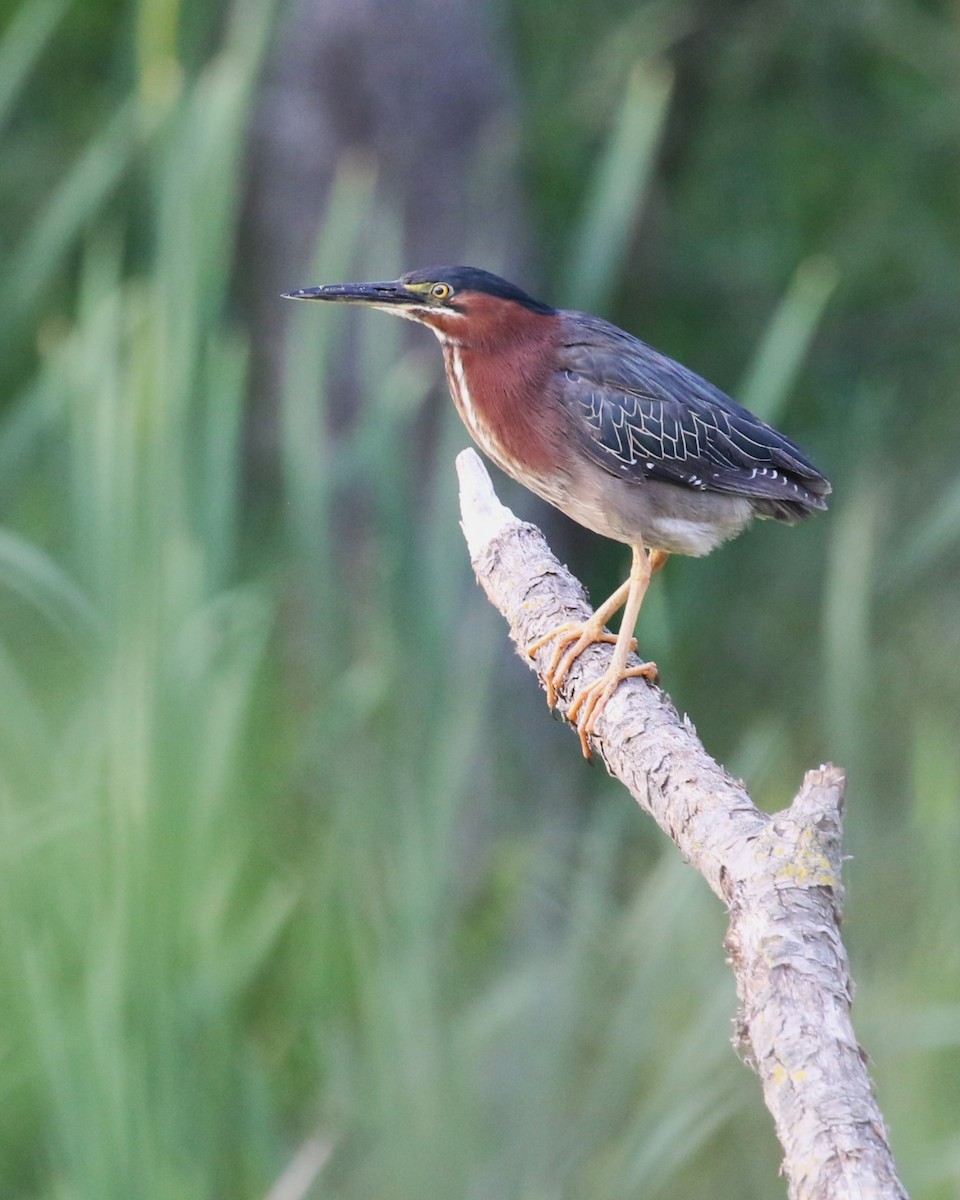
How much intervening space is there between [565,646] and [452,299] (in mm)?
621

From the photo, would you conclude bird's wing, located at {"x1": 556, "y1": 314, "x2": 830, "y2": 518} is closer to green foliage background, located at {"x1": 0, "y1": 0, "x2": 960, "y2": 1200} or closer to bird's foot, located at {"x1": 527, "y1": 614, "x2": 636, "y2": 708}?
green foliage background, located at {"x1": 0, "y1": 0, "x2": 960, "y2": 1200}

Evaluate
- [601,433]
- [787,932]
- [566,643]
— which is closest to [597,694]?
[566,643]

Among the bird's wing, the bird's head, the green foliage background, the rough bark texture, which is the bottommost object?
the rough bark texture

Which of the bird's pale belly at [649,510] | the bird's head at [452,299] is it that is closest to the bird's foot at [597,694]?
the bird's pale belly at [649,510]

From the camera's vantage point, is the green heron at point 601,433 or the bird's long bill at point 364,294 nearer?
the bird's long bill at point 364,294

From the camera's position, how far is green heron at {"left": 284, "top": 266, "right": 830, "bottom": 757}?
8.52 ft

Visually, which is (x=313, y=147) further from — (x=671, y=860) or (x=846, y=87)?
(x=671, y=860)

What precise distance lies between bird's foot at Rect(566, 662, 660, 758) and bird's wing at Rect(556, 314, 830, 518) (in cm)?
38

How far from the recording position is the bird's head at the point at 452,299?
99.2 inches

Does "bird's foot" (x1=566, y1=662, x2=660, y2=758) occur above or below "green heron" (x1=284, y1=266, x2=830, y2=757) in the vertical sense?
below

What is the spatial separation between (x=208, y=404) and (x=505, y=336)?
57 cm

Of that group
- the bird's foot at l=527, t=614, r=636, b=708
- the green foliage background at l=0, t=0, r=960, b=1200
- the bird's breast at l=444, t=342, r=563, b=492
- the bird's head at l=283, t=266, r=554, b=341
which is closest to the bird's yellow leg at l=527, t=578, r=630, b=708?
the bird's foot at l=527, t=614, r=636, b=708

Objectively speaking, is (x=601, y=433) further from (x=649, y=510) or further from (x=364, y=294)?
(x=364, y=294)

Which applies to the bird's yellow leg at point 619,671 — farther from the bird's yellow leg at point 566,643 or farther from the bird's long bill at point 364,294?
the bird's long bill at point 364,294
